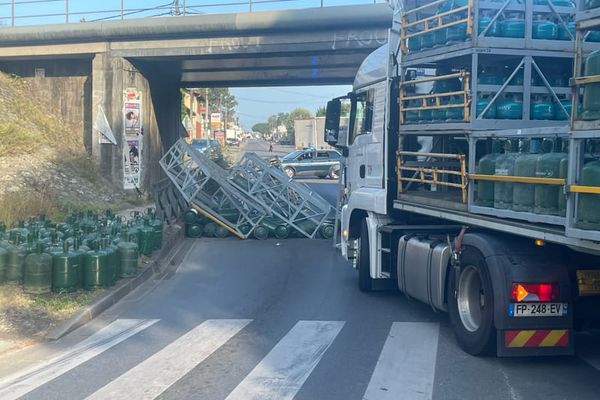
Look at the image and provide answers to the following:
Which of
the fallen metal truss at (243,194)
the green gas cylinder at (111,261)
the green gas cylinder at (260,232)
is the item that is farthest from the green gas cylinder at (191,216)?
the green gas cylinder at (111,261)

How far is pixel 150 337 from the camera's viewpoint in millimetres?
8195

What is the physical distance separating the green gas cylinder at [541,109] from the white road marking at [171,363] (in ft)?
13.8

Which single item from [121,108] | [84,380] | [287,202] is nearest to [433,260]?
[84,380]

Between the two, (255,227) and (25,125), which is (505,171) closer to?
(255,227)

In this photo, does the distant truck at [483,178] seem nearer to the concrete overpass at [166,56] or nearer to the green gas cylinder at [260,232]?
the green gas cylinder at [260,232]

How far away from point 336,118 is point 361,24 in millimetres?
8982

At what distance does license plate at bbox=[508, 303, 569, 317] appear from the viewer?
628 cm

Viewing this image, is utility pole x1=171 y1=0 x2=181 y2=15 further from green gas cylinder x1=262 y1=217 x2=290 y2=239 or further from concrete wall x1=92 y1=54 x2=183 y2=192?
green gas cylinder x1=262 y1=217 x2=290 y2=239

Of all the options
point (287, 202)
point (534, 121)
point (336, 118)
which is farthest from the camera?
point (287, 202)

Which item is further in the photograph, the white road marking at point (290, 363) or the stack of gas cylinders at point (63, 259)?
the stack of gas cylinders at point (63, 259)

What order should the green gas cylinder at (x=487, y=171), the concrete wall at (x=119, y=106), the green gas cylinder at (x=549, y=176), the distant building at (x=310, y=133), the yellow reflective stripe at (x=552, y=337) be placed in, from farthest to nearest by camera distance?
Answer: 1. the distant building at (x=310, y=133)
2. the concrete wall at (x=119, y=106)
3. the green gas cylinder at (x=487, y=171)
4. the yellow reflective stripe at (x=552, y=337)
5. the green gas cylinder at (x=549, y=176)

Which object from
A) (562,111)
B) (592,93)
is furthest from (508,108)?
(592,93)

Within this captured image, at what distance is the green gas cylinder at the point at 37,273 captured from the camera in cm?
963

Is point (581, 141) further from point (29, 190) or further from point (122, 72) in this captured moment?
point (122, 72)
